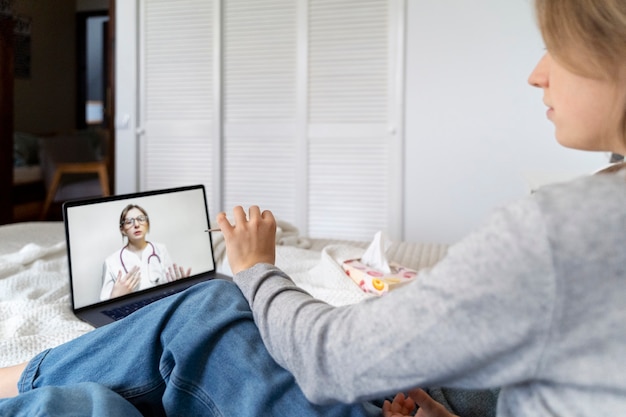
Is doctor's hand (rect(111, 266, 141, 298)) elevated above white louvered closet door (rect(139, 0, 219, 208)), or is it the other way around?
white louvered closet door (rect(139, 0, 219, 208))

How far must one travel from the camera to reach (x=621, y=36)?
50 cm

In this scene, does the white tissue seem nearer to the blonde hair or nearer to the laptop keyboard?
the laptop keyboard

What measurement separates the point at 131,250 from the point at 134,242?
21 millimetres

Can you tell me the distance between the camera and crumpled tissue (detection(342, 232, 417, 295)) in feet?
4.26

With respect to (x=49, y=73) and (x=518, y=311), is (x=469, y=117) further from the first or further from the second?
(x=49, y=73)

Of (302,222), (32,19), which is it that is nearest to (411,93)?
(302,222)

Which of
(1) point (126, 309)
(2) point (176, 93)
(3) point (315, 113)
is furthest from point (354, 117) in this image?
(1) point (126, 309)

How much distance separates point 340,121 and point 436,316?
266 cm

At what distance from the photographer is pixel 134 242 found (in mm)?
1320

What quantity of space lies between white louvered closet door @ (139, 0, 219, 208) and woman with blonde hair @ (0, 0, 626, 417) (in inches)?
109

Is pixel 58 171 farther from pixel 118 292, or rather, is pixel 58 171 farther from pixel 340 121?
pixel 118 292

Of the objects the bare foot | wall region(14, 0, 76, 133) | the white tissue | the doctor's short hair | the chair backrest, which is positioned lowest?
the bare foot

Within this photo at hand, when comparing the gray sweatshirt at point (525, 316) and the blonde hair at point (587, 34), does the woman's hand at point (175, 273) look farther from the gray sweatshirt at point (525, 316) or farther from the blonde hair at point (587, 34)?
the blonde hair at point (587, 34)

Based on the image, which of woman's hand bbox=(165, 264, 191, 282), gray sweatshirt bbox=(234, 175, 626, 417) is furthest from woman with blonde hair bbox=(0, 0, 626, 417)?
woman's hand bbox=(165, 264, 191, 282)
